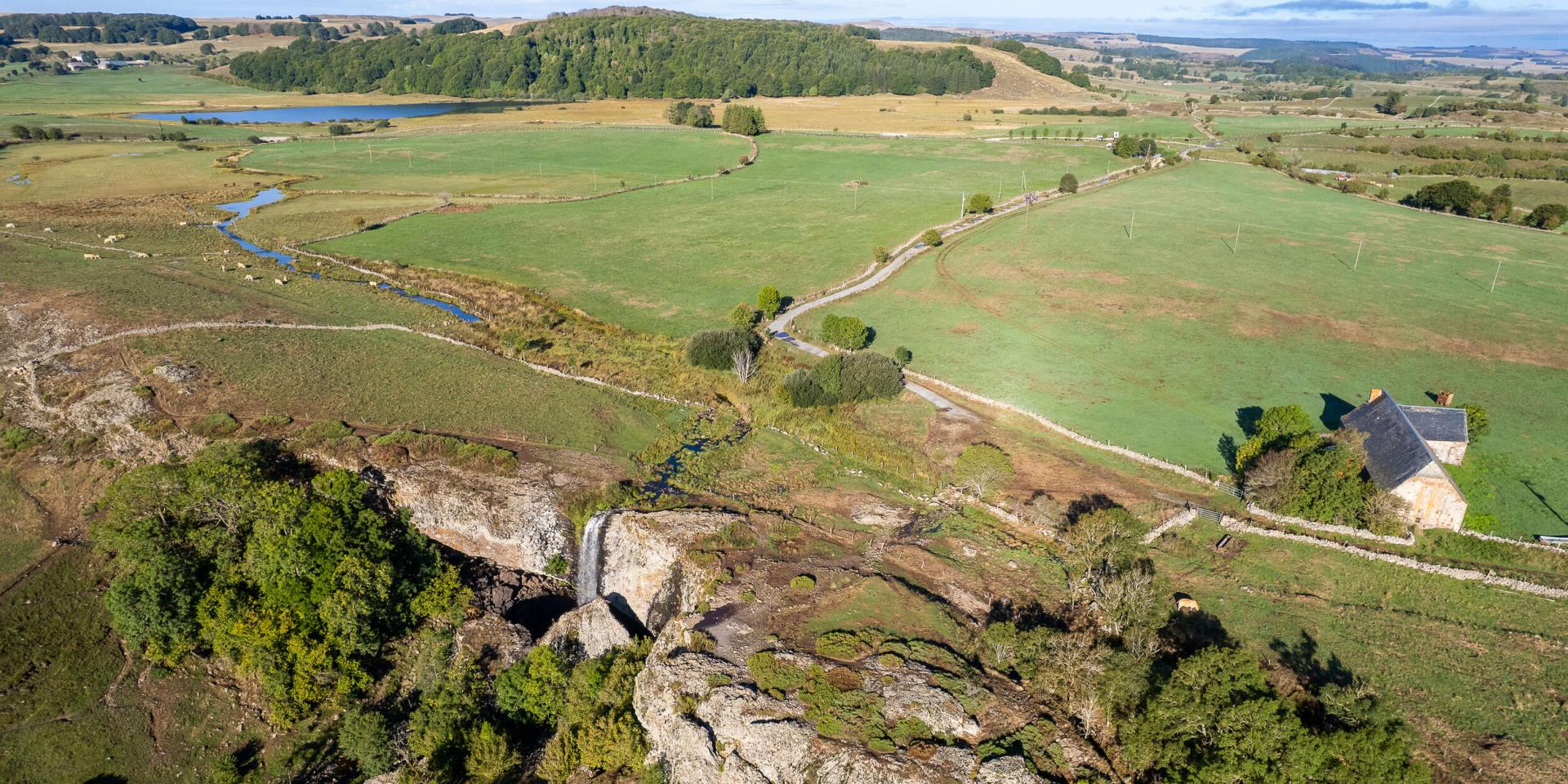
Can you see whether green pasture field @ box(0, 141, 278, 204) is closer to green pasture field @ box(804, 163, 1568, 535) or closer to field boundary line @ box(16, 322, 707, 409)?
field boundary line @ box(16, 322, 707, 409)

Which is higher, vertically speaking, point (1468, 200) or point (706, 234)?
point (1468, 200)

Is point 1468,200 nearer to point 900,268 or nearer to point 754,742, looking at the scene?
point 900,268

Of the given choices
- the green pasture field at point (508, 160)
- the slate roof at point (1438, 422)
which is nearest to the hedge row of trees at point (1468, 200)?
the slate roof at point (1438, 422)

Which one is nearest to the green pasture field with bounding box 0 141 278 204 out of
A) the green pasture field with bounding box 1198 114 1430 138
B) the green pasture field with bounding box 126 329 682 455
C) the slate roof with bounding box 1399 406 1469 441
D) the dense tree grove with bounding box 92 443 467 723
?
the green pasture field with bounding box 126 329 682 455

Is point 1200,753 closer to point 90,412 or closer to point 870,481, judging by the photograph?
point 870,481

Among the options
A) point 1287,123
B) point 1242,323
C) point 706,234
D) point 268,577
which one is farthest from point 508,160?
point 1287,123

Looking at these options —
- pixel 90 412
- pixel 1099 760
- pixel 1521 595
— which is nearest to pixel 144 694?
pixel 90 412
